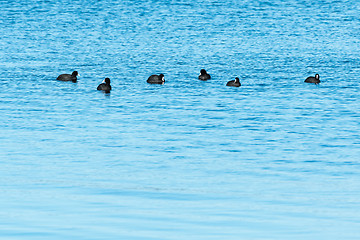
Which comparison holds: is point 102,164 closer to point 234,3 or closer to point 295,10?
point 295,10

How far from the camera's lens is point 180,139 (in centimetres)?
2755

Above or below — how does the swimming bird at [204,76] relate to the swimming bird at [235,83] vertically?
above

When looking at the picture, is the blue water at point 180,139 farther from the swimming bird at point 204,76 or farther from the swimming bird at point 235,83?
the swimming bird at point 204,76

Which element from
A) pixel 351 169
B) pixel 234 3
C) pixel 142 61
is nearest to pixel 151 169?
pixel 351 169

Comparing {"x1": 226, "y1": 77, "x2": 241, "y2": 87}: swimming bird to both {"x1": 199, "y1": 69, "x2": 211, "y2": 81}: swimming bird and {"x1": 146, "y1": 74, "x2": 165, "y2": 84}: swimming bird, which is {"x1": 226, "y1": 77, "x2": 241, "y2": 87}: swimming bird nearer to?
{"x1": 199, "y1": 69, "x2": 211, "y2": 81}: swimming bird

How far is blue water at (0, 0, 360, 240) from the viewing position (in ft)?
58.6

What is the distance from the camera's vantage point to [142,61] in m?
51.0

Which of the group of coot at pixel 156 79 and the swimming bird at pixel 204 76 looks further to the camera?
the swimming bird at pixel 204 76

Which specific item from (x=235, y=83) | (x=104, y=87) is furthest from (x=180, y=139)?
(x=235, y=83)

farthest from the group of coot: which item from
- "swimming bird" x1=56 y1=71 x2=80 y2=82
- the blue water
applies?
the blue water

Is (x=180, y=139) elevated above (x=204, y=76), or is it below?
below

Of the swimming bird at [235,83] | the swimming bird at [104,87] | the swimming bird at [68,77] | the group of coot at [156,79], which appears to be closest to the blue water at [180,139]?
the swimming bird at [235,83]

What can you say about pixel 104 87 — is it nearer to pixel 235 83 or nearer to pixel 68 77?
pixel 68 77

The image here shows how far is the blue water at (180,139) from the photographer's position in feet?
58.6
